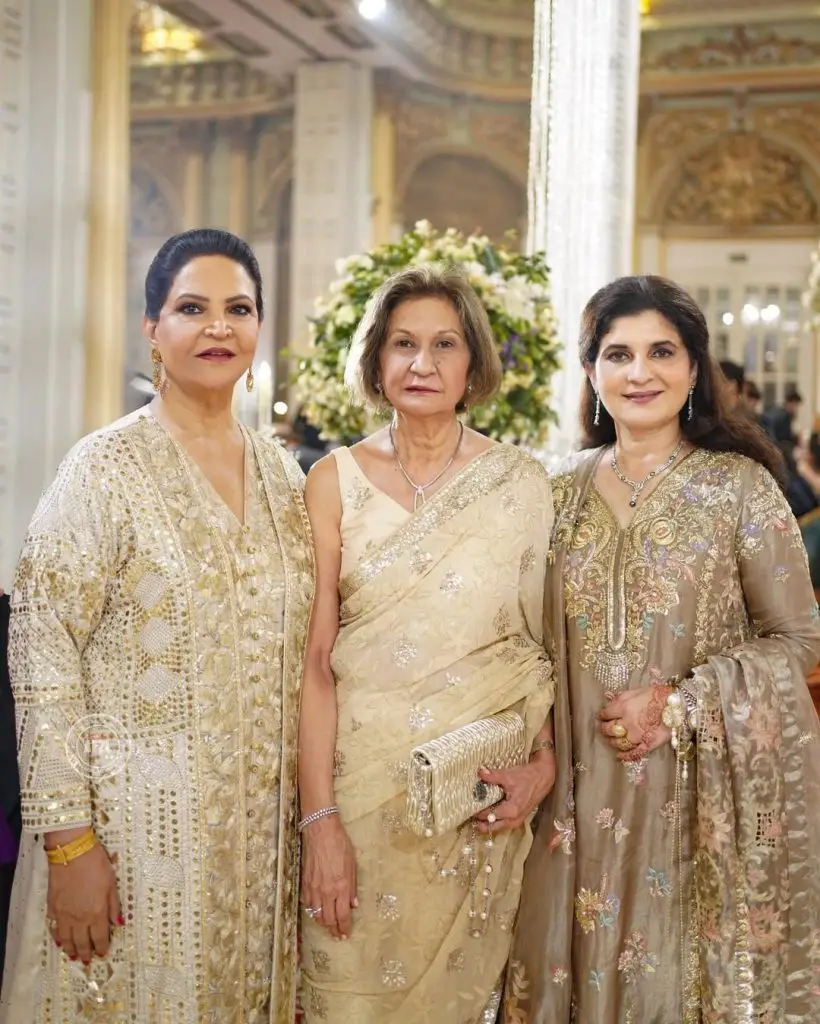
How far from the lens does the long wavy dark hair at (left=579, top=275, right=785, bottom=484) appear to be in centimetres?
234

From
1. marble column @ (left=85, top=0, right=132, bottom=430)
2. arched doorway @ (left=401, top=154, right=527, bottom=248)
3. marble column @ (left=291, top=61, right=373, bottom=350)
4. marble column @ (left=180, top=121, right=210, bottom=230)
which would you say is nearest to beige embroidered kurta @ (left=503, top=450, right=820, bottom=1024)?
marble column @ (left=85, top=0, right=132, bottom=430)

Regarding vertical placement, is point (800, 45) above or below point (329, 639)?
above

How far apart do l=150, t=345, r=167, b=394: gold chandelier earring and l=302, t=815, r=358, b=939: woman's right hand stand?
868 mm

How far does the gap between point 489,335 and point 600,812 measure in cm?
98

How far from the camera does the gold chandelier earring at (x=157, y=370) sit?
214 centimetres

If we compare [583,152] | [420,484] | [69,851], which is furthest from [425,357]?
[583,152]

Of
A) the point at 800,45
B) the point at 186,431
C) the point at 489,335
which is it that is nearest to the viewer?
the point at 186,431

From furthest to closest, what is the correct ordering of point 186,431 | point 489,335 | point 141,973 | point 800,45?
point 800,45 → point 489,335 → point 186,431 → point 141,973

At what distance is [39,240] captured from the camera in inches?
224

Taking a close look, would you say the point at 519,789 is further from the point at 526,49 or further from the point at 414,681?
the point at 526,49

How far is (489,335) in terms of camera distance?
2.38m

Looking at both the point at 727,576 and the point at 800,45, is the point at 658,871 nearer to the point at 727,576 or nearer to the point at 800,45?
the point at 727,576

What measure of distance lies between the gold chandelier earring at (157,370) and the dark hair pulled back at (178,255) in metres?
0.06

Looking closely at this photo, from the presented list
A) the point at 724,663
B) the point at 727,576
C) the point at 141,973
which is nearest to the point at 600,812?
the point at 724,663
